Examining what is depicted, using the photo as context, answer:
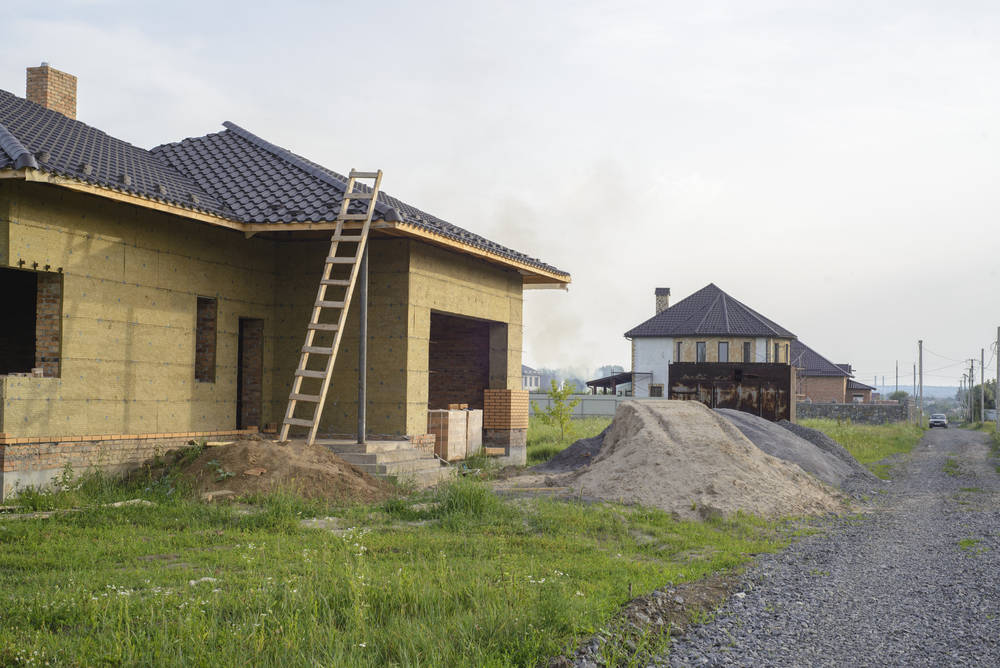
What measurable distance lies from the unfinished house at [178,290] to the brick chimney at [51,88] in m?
0.02

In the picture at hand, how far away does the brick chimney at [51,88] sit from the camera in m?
15.9

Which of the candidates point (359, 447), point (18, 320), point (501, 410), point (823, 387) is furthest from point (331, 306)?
point (823, 387)

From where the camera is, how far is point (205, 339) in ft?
45.4

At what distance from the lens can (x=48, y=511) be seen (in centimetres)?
990

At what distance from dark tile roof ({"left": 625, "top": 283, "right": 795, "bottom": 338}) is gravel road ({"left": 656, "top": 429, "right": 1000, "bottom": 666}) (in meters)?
40.0

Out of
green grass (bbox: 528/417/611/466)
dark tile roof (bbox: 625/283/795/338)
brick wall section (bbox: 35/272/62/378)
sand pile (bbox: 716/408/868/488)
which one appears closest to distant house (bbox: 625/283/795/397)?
dark tile roof (bbox: 625/283/795/338)

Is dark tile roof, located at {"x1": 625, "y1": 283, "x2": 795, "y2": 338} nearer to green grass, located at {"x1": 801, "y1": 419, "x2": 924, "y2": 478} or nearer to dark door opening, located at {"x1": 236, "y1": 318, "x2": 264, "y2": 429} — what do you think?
green grass, located at {"x1": 801, "y1": 419, "x2": 924, "y2": 478}

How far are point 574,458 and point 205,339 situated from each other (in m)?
7.92

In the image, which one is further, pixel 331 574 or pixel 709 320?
pixel 709 320

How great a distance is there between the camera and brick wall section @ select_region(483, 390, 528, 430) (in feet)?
59.9

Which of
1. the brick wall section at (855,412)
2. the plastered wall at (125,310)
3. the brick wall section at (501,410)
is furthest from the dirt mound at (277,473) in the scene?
the brick wall section at (855,412)

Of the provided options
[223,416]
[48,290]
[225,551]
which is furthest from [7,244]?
[225,551]

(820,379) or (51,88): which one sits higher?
(51,88)

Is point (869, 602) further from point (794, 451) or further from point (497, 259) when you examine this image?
point (794, 451)
